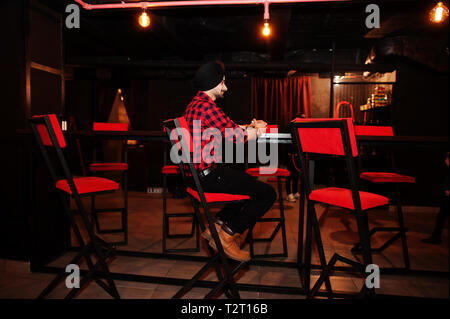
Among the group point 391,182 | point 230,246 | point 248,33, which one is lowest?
point 230,246

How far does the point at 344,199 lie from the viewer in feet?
5.34

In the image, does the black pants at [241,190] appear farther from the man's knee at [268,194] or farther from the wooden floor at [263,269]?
the wooden floor at [263,269]

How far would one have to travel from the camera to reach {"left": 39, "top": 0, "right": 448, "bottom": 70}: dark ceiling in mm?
4551

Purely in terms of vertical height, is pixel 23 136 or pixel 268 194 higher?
pixel 23 136

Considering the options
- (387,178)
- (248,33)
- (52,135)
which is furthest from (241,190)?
(248,33)

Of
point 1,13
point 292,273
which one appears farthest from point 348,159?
point 1,13

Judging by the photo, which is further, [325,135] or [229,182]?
[229,182]

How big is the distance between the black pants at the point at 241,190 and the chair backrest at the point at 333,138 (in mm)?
372

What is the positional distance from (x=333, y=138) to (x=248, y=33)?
4696 mm

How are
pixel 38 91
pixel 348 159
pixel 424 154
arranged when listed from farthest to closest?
pixel 424 154 → pixel 38 91 → pixel 348 159

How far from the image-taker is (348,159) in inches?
58.2

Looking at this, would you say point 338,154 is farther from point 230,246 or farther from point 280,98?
point 280,98

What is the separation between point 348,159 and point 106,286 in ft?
5.89
